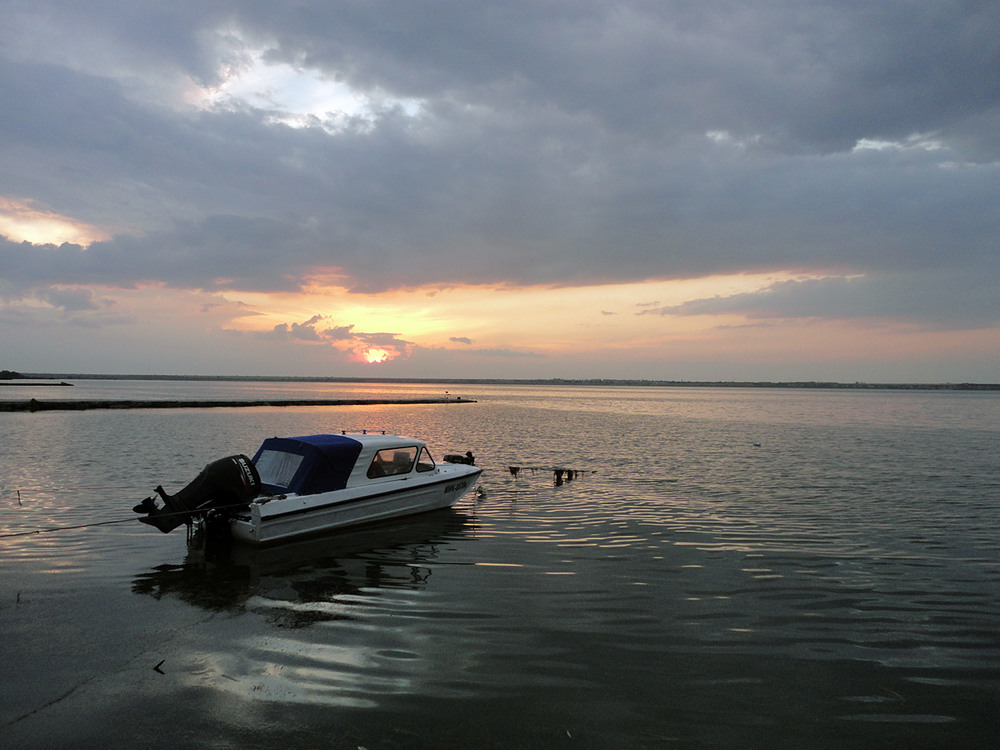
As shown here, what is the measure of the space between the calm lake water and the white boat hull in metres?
0.52

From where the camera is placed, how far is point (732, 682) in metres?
7.18

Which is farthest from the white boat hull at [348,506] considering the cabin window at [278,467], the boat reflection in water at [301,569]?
the cabin window at [278,467]

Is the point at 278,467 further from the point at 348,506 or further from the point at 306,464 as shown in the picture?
the point at 348,506

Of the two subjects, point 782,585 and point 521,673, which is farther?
point 782,585

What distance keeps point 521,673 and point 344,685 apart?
7.36ft

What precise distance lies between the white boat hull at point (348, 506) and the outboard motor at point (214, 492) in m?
0.49

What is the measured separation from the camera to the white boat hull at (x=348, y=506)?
530 inches

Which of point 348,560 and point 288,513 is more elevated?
point 288,513

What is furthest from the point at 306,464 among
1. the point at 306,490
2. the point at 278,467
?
the point at 278,467

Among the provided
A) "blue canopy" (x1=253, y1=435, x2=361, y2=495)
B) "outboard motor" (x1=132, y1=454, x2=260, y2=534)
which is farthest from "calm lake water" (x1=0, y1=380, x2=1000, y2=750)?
"blue canopy" (x1=253, y1=435, x2=361, y2=495)

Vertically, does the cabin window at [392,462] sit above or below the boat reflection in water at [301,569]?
above

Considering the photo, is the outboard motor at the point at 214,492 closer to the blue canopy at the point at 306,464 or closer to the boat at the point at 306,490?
the boat at the point at 306,490

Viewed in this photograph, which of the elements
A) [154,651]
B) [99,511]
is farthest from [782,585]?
[99,511]

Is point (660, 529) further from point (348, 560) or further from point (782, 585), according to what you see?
point (348, 560)
